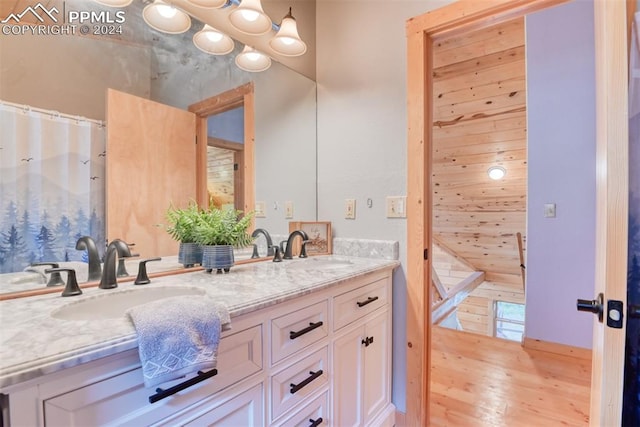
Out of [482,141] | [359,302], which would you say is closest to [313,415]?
[359,302]

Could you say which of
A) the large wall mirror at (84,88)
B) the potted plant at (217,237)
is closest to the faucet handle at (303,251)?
the large wall mirror at (84,88)

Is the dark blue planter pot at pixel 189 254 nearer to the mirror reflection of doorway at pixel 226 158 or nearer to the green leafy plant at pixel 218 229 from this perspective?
the green leafy plant at pixel 218 229

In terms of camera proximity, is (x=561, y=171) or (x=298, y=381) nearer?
(x=298, y=381)

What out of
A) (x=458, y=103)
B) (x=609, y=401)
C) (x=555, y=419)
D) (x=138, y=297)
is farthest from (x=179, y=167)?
(x=458, y=103)

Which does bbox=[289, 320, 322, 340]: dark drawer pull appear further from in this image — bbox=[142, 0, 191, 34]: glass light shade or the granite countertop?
bbox=[142, 0, 191, 34]: glass light shade

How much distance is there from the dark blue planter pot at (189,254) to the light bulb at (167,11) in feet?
3.04

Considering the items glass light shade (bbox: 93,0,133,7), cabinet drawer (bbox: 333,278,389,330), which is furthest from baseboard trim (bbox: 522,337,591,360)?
glass light shade (bbox: 93,0,133,7)

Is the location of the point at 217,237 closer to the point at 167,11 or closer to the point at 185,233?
the point at 185,233

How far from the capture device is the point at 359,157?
179 cm

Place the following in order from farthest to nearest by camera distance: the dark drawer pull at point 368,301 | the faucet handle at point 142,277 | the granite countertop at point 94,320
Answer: the dark drawer pull at point 368,301 < the faucet handle at point 142,277 < the granite countertop at point 94,320

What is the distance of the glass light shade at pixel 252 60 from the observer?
158 centimetres

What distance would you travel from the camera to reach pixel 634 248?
0.86m

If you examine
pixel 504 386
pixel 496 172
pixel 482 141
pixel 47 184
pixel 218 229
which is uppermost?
pixel 482 141

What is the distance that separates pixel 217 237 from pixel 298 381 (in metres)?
0.62
